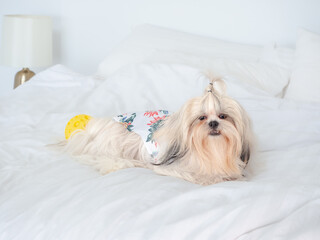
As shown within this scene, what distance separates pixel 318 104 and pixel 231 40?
3.49 feet

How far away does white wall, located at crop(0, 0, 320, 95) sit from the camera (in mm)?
2994

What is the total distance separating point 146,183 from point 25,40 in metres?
2.31

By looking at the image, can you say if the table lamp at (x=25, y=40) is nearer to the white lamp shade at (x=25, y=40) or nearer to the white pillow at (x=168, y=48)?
the white lamp shade at (x=25, y=40)

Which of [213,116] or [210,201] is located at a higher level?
[213,116]

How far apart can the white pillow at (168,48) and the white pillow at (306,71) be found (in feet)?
1.15

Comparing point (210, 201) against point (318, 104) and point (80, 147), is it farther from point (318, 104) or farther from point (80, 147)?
point (318, 104)

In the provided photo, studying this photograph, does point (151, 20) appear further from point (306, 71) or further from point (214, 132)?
point (214, 132)

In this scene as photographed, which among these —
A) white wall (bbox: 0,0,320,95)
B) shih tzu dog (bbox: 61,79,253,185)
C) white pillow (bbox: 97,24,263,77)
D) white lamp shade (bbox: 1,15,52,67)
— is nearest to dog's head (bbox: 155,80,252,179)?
shih tzu dog (bbox: 61,79,253,185)

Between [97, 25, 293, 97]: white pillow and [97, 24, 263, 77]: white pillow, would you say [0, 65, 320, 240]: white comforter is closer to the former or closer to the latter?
[97, 25, 293, 97]: white pillow

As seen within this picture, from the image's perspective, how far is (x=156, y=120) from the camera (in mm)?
1868

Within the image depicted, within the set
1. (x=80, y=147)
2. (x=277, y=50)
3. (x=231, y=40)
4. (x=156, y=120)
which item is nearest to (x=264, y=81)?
(x=277, y=50)

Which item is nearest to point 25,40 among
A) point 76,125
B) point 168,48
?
point 168,48

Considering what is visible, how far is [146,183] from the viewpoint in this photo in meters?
1.47

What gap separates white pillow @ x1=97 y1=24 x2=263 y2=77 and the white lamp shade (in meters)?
0.69
